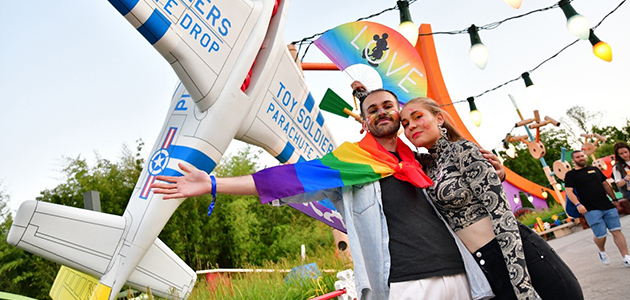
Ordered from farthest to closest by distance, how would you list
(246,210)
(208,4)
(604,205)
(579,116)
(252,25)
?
1. (579,116)
2. (246,210)
3. (604,205)
4. (252,25)
5. (208,4)

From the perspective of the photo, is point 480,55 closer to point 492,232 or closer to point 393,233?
point 492,232

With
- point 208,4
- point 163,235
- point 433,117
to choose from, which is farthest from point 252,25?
point 163,235

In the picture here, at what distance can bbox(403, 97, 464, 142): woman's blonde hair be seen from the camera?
215 cm

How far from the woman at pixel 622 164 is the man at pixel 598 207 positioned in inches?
15.2

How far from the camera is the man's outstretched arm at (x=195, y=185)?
174cm

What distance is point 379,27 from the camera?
16.1 ft

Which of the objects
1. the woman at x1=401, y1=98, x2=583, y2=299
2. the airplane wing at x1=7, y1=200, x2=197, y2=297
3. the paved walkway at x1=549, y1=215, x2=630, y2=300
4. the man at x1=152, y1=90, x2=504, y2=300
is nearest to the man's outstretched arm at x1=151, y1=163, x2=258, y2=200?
the man at x1=152, y1=90, x2=504, y2=300

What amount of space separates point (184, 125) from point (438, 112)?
266 centimetres

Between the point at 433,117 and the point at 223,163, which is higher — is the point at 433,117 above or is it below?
below

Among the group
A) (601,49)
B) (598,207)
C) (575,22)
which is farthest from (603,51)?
(598,207)

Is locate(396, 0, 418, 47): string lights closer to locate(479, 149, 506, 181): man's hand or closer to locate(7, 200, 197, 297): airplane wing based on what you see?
locate(479, 149, 506, 181): man's hand

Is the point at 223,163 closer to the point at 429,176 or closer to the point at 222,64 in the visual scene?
the point at 222,64

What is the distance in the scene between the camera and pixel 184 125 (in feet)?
13.6

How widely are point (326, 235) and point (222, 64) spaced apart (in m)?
10.6
